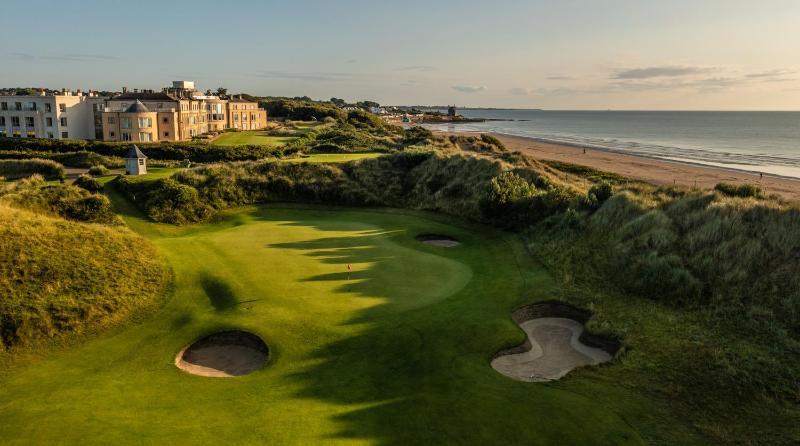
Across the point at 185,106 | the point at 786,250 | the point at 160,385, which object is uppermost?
the point at 185,106

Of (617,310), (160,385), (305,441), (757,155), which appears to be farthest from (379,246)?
(757,155)

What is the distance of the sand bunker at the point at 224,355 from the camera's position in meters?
14.0

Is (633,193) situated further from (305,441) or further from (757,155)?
(757,155)

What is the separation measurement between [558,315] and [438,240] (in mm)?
11443

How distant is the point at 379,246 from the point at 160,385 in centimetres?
1402

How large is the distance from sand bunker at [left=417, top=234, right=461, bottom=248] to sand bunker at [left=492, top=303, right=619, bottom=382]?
9.79 meters

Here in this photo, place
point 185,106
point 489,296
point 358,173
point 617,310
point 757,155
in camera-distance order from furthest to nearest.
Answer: point 757,155
point 185,106
point 358,173
point 489,296
point 617,310

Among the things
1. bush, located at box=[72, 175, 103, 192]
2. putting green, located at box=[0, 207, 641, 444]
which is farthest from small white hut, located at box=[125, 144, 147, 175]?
putting green, located at box=[0, 207, 641, 444]

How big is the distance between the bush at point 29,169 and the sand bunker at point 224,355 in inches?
1222

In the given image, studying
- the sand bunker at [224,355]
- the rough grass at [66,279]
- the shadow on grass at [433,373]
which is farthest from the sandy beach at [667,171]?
the rough grass at [66,279]

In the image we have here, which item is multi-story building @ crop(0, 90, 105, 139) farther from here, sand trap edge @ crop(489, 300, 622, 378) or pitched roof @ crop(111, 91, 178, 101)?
sand trap edge @ crop(489, 300, 622, 378)

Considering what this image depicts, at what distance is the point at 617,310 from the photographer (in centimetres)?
1697

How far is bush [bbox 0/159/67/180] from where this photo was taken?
38.5 metres

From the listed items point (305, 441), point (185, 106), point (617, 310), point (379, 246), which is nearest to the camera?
point (305, 441)
